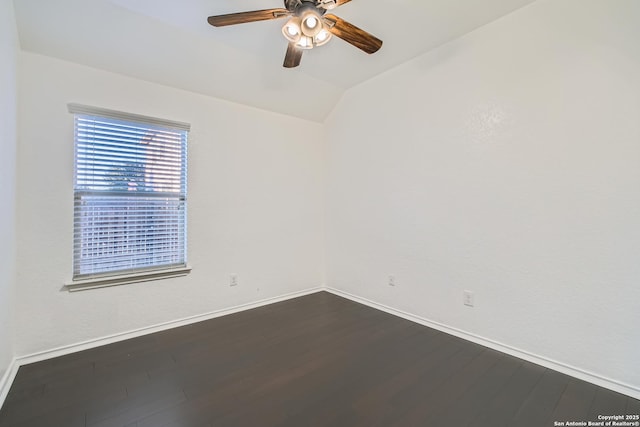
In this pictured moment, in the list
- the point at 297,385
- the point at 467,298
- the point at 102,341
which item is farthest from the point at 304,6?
the point at 102,341

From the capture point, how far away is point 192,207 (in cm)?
283

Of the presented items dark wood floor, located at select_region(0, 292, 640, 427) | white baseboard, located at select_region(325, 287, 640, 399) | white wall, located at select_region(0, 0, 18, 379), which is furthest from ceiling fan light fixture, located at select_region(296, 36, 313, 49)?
white baseboard, located at select_region(325, 287, 640, 399)

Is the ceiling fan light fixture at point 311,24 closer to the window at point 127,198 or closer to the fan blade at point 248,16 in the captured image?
the fan blade at point 248,16

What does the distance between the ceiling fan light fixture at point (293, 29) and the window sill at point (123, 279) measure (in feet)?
7.52

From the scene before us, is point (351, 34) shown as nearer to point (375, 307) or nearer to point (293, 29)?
point (293, 29)

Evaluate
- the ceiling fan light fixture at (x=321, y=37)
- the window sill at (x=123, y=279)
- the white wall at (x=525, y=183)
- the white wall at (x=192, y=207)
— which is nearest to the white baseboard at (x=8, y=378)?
the white wall at (x=192, y=207)

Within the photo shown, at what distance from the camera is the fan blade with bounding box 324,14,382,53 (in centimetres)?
167

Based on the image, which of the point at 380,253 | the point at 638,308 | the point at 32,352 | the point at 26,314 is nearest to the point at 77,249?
the point at 26,314

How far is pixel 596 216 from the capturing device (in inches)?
71.8

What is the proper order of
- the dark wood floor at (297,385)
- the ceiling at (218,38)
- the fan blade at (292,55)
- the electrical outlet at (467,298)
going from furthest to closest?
the electrical outlet at (467,298) < the ceiling at (218,38) < the fan blade at (292,55) < the dark wood floor at (297,385)

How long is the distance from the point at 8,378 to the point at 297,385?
1.90 meters

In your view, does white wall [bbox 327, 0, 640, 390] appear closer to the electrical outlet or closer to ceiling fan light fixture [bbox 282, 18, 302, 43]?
the electrical outlet

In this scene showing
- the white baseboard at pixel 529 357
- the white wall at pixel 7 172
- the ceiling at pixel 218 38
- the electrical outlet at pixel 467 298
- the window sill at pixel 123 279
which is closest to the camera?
the white wall at pixel 7 172

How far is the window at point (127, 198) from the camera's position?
2.29 m
